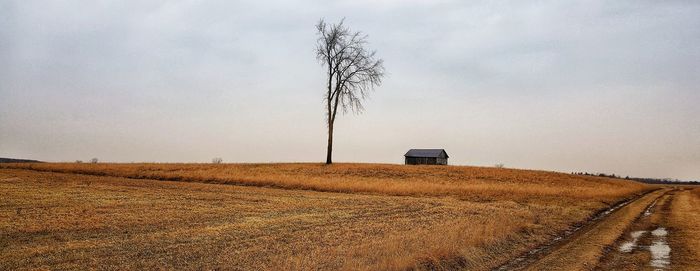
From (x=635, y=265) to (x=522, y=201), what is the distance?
19854 millimetres

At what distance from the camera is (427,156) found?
82.7 meters

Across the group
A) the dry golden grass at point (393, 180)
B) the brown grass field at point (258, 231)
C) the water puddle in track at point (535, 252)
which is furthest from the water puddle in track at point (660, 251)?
the dry golden grass at point (393, 180)

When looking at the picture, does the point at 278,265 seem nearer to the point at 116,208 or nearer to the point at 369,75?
the point at 116,208

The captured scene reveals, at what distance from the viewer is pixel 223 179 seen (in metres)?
40.2

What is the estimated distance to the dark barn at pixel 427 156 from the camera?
268 feet

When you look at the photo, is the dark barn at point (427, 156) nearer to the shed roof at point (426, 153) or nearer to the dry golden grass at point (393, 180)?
the shed roof at point (426, 153)

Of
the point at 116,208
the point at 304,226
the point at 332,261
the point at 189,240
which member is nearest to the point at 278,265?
the point at 332,261

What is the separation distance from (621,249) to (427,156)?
225 feet

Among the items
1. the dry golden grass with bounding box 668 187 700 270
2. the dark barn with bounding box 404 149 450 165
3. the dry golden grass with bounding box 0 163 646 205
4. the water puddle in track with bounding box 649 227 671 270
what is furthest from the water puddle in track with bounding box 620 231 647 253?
the dark barn with bounding box 404 149 450 165

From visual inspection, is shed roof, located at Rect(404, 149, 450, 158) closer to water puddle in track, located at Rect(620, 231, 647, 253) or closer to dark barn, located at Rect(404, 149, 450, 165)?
dark barn, located at Rect(404, 149, 450, 165)

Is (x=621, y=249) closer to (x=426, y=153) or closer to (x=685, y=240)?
(x=685, y=240)

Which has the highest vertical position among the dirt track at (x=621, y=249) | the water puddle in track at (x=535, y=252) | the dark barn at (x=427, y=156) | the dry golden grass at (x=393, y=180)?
the dark barn at (x=427, y=156)

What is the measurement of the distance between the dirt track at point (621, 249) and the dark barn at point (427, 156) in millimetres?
59770

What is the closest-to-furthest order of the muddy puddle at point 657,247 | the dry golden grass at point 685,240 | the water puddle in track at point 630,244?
the muddy puddle at point 657,247
the dry golden grass at point 685,240
the water puddle in track at point 630,244
